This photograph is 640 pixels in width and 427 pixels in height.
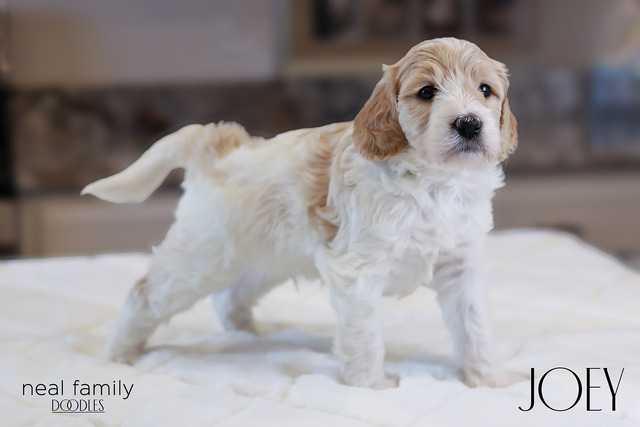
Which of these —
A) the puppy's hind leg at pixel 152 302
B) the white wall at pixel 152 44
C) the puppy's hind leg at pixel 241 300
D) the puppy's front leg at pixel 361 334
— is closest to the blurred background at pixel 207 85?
the white wall at pixel 152 44

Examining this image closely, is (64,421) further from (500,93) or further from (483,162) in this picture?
(500,93)

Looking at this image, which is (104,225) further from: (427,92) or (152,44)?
(427,92)

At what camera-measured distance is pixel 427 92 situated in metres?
1.23

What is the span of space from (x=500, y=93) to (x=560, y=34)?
2.20 meters

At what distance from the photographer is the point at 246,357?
153 centimetres

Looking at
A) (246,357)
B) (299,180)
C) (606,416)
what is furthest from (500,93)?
(246,357)

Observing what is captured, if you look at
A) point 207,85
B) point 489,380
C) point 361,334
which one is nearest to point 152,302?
point 361,334

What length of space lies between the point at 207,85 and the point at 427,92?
1.99m

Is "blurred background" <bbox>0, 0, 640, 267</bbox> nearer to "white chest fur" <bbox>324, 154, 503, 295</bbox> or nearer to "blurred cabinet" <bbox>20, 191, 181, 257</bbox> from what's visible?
"blurred cabinet" <bbox>20, 191, 181, 257</bbox>

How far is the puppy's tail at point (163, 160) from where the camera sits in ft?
4.89

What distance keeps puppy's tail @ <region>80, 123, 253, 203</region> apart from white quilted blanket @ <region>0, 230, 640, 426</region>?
362 millimetres

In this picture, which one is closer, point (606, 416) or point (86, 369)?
point (606, 416)
